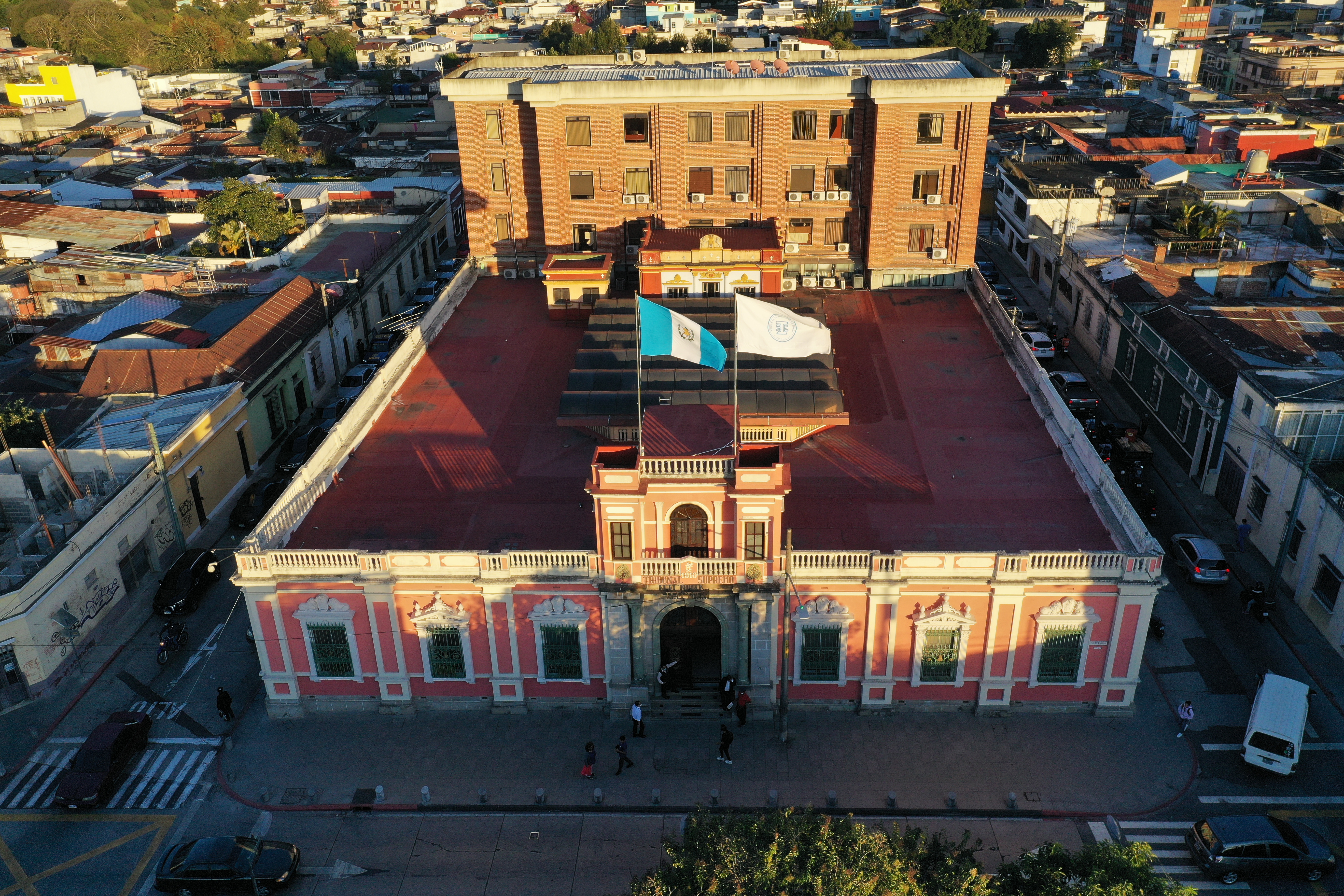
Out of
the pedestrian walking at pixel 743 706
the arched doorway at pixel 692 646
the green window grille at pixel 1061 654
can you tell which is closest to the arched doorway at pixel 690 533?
the arched doorway at pixel 692 646

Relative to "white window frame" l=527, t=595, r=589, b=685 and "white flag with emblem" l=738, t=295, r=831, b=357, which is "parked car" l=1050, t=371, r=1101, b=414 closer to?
"white flag with emblem" l=738, t=295, r=831, b=357

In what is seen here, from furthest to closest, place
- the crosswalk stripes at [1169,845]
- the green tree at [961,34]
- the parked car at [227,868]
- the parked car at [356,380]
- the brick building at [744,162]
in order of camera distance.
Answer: the green tree at [961,34] → the parked car at [356,380] → the brick building at [744,162] → the parked car at [227,868] → the crosswalk stripes at [1169,845]

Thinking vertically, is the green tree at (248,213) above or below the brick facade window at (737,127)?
below

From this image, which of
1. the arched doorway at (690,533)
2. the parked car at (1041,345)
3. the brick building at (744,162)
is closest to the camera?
the arched doorway at (690,533)

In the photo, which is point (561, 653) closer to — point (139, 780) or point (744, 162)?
point (139, 780)

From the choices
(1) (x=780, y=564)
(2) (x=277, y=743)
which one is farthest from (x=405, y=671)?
(1) (x=780, y=564)

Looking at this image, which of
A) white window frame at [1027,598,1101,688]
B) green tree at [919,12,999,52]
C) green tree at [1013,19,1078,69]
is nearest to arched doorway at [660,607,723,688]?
white window frame at [1027,598,1101,688]

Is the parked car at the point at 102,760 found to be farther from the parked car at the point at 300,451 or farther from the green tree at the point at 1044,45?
the green tree at the point at 1044,45
